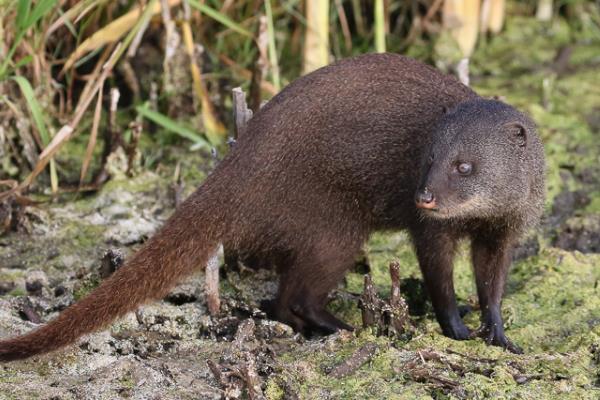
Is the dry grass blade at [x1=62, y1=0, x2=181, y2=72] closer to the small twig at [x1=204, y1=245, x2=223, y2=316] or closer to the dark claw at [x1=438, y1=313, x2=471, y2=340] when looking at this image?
the small twig at [x1=204, y1=245, x2=223, y2=316]

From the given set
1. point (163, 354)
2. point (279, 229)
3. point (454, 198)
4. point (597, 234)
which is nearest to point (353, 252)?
point (279, 229)

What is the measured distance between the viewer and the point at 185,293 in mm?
3564

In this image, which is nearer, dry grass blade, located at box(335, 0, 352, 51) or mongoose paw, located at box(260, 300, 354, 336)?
mongoose paw, located at box(260, 300, 354, 336)

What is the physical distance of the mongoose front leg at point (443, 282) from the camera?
3.38 m

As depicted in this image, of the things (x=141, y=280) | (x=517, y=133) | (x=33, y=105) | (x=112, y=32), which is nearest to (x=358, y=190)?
(x=517, y=133)

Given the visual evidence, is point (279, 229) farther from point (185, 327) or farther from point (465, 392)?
point (465, 392)

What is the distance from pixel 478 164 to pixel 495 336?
0.54m

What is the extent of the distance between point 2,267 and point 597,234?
6.95 feet

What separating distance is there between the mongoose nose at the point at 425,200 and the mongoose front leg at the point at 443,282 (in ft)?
1.04

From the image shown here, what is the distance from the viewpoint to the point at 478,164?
126 inches

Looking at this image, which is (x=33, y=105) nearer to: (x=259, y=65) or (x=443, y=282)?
(x=259, y=65)

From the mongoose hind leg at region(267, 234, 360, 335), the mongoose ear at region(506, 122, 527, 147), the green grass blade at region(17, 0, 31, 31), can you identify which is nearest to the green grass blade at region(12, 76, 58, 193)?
the green grass blade at region(17, 0, 31, 31)

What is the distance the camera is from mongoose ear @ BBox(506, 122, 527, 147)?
10.6 feet

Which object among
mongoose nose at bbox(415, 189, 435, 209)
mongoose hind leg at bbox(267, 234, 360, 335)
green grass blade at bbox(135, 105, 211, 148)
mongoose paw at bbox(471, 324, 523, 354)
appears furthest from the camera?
green grass blade at bbox(135, 105, 211, 148)
